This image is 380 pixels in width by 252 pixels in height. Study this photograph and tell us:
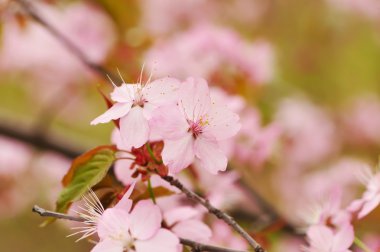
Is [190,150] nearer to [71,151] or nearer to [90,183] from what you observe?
[90,183]

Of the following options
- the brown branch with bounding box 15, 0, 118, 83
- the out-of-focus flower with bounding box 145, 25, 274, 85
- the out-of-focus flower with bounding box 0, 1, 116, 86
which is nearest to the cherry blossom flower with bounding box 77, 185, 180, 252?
the brown branch with bounding box 15, 0, 118, 83

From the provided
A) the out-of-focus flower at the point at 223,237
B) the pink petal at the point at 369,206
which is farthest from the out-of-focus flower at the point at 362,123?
the pink petal at the point at 369,206

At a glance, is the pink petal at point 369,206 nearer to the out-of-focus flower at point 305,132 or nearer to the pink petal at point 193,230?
the pink petal at point 193,230

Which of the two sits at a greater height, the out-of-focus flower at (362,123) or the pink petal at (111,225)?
the out-of-focus flower at (362,123)

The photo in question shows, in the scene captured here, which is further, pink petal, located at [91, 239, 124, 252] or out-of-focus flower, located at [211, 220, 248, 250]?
out-of-focus flower, located at [211, 220, 248, 250]

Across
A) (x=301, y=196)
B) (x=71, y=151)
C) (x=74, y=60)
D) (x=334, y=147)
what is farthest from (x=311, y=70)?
(x=71, y=151)

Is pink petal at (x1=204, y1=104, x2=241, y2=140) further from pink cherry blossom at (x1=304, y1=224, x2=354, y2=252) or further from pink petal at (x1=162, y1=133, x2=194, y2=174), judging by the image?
pink cherry blossom at (x1=304, y1=224, x2=354, y2=252)

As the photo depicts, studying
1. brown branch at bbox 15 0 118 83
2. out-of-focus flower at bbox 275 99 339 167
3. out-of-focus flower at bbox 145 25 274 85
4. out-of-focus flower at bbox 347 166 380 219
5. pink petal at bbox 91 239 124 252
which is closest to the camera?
pink petal at bbox 91 239 124 252
